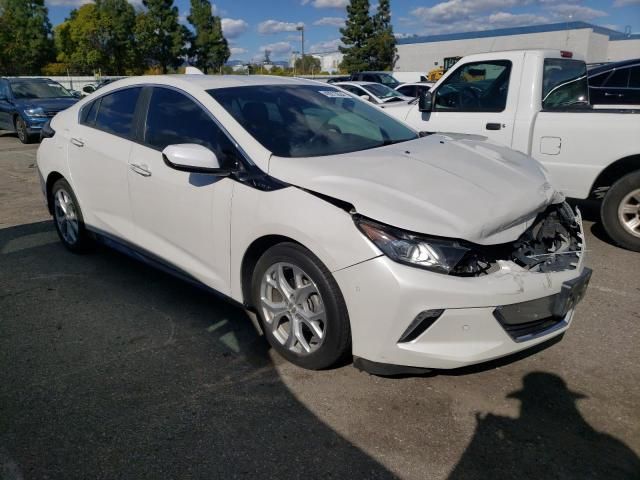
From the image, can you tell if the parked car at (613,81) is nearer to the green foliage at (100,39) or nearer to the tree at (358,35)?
the green foliage at (100,39)

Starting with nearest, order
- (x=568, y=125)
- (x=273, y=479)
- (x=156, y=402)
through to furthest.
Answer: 1. (x=273, y=479)
2. (x=156, y=402)
3. (x=568, y=125)

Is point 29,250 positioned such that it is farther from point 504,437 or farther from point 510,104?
point 510,104

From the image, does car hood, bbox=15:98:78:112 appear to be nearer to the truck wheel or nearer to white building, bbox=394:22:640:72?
the truck wheel

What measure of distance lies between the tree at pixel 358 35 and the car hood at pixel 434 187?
182 ft

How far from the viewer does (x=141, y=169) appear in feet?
11.9

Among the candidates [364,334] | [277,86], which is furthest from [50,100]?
[364,334]

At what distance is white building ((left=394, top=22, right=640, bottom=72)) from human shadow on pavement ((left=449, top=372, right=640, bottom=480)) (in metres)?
56.2

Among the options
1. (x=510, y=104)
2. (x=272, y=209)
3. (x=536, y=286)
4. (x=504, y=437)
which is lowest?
(x=504, y=437)

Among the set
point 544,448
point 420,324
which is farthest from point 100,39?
point 544,448

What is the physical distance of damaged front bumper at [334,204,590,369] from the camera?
7.82ft

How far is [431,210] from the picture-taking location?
254cm

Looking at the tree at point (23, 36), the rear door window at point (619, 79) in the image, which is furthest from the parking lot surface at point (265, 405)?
the tree at point (23, 36)

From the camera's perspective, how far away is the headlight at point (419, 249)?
242cm

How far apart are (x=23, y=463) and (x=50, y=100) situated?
13529mm
